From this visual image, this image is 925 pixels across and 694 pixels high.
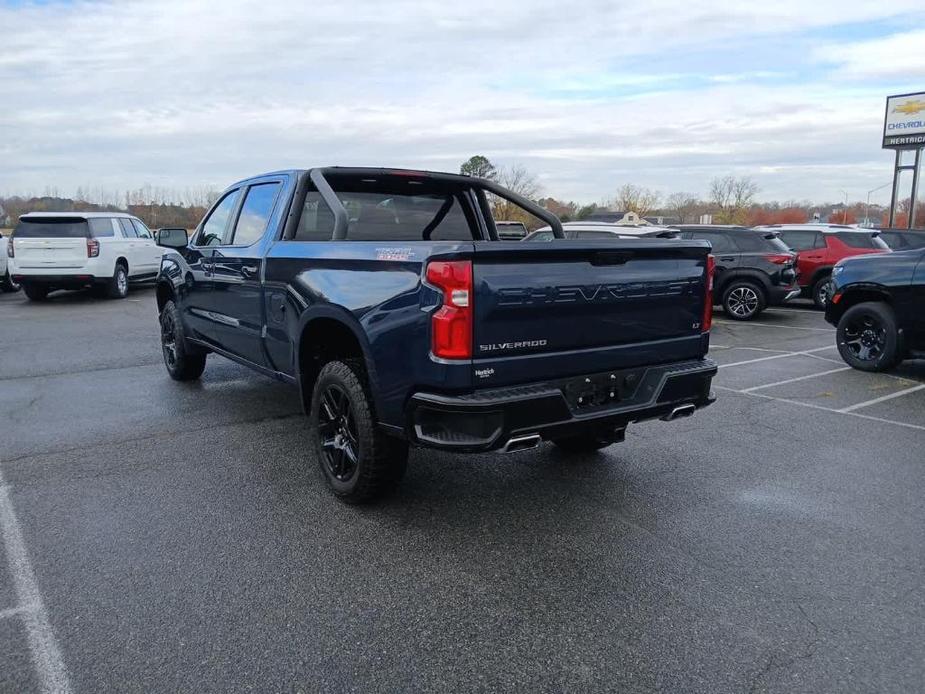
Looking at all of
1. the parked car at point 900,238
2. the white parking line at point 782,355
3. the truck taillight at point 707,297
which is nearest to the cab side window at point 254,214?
the truck taillight at point 707,297

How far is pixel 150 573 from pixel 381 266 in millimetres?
1818

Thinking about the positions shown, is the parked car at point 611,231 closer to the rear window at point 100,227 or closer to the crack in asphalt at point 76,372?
the crack in asphalt at point 76,372

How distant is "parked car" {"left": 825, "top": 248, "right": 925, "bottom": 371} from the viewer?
759cm

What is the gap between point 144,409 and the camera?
627 cm

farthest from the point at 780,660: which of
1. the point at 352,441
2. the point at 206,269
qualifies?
the point at 206,269

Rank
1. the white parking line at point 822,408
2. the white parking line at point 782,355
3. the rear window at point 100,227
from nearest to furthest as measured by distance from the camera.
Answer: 1. the white parking line at point 822,408
2. the white parking line at point 782,355
3. the rear window at point 100,227

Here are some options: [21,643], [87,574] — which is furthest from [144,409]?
[21,643]

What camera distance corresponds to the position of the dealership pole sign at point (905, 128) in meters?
31.0

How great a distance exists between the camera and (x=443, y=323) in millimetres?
3182

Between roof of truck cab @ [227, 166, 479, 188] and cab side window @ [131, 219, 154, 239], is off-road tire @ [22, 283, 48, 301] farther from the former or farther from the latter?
roof of truck cab @ [227, 166, 479, 188]

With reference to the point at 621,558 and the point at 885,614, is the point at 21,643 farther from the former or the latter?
the point at 885,614

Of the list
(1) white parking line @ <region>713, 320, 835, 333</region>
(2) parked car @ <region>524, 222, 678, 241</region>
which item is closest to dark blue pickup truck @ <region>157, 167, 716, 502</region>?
(2) parked car @ <region>524, 222, 678, 241</region>

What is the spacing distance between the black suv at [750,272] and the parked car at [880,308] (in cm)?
446

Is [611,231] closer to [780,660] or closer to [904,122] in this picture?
[780,660]
